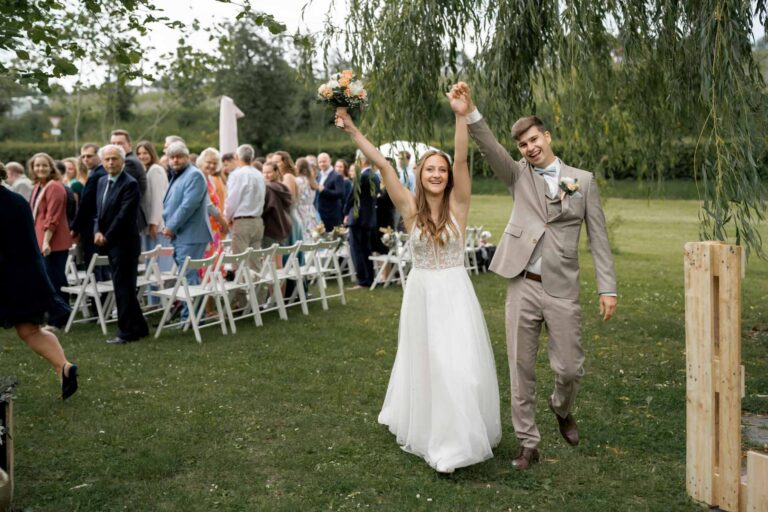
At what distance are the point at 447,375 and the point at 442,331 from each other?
286 mm

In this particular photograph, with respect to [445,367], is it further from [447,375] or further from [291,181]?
[291,181]

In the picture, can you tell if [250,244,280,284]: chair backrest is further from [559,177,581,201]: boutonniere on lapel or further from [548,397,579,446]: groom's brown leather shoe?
[559,177,581,201]: boutonniere on lapel

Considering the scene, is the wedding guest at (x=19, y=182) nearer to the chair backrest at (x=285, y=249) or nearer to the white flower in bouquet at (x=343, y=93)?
the chair backrest at (x=285, y=249)

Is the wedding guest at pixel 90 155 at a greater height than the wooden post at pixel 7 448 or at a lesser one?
greater

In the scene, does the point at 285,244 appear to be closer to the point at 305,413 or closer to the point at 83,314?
the point at 83,314

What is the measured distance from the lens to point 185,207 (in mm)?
9562

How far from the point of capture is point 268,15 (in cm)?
588

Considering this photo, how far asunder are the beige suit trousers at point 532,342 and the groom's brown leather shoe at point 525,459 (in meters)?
0.04

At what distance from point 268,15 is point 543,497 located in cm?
380

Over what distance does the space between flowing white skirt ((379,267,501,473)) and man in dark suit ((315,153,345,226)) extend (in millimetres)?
8690

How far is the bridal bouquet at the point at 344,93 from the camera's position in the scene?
5.32 meters

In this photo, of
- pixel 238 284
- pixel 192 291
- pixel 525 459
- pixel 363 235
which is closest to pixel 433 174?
pixel 525 459

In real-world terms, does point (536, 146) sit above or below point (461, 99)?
below

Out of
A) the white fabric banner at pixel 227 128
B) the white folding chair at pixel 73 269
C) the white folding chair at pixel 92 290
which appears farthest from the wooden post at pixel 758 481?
the white fabric banner at pixel 227 128
